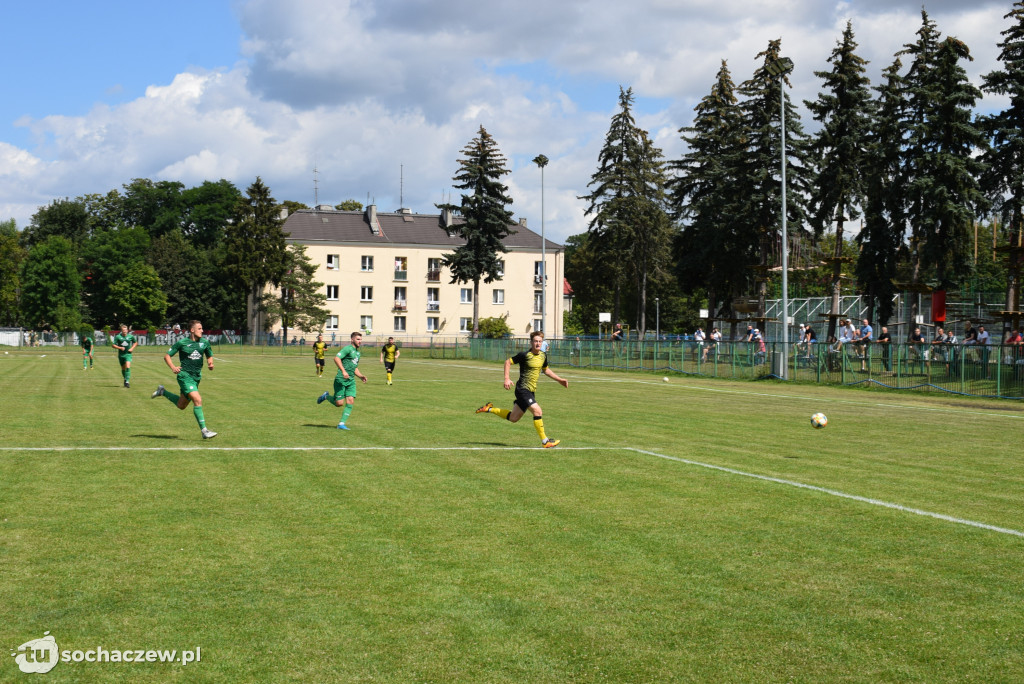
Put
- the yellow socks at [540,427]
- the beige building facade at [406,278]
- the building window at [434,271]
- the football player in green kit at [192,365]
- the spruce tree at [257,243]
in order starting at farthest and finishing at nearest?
the building window at [434,271], the beige building facade at [406,278], the spruce tree at [257,243], the football player in green kit at [192,365], the yellow socks at [540,427]

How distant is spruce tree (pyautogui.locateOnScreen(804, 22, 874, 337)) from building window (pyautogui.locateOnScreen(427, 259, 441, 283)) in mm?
53915

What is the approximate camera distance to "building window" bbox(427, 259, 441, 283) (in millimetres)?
98000


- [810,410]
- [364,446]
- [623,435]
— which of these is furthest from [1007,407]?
[364,446]

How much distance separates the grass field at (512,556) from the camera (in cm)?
557

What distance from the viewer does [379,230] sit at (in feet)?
321

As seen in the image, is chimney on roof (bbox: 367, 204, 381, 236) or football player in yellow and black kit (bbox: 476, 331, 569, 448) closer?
football player in yellow and black kit (bbox: 476, 331, 569, 448)

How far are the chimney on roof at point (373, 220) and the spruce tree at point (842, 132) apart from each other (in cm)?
5670

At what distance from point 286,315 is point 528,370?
76470 mm

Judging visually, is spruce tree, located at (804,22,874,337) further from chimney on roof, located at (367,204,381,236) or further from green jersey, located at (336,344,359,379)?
chimney on roof, located at (367,204,381,236)

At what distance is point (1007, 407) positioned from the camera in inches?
1050

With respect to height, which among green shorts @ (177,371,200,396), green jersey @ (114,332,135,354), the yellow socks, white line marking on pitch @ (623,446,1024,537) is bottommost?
white line marking on pitch @ (623,446,1024,537)
